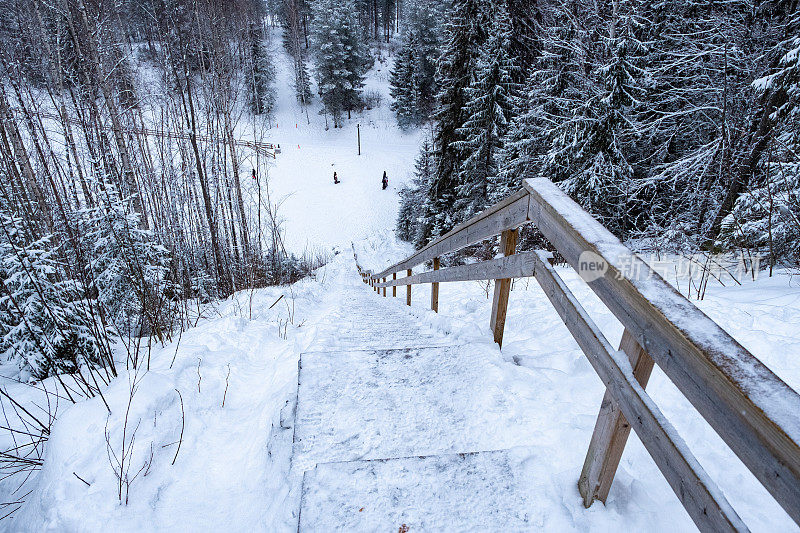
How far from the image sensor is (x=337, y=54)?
124 feet

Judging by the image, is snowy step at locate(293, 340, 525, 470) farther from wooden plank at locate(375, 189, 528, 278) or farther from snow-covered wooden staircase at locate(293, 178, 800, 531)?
wooden plank at locate(375, 189, 528, 278)

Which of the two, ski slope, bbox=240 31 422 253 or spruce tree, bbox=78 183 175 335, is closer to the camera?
spruce tree, bbox=78 183 175 335

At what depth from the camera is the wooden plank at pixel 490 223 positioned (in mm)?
2189

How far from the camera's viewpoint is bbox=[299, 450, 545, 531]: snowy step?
1.37 meters

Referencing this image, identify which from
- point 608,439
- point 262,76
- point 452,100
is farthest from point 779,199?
point 262,76

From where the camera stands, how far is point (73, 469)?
1587 millimetres

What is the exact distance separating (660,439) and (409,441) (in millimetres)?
1133

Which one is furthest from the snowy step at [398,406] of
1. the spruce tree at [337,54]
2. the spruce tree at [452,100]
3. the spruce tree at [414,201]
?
the spruce tree at [337,54]

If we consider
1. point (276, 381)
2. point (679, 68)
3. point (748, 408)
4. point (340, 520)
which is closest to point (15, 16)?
point (276, 381)

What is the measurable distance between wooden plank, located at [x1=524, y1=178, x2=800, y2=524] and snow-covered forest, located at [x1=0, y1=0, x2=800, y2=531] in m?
0.79

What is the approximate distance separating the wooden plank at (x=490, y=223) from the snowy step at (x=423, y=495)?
1.36 m

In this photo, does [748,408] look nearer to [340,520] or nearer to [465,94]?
[340,520]

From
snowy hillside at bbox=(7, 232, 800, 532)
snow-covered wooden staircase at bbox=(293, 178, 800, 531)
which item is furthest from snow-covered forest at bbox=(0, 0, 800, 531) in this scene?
snow-covered wooden staircase at bbox=(293, 178, 800, 531)

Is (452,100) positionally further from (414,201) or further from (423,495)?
(423,495)
